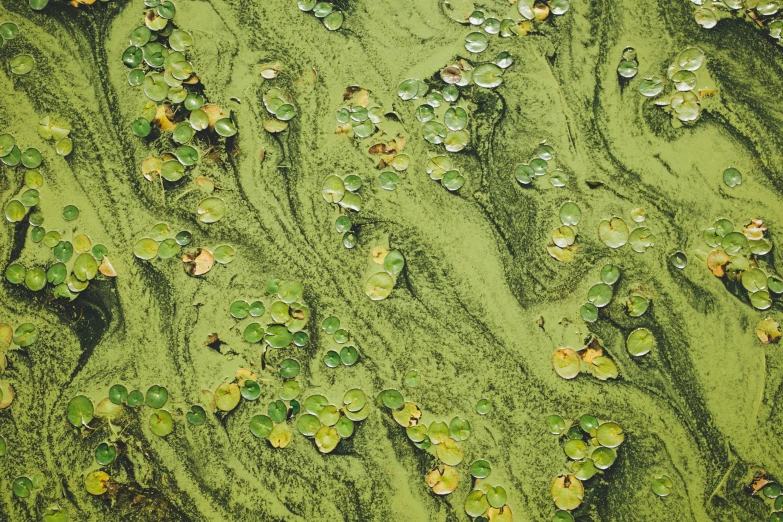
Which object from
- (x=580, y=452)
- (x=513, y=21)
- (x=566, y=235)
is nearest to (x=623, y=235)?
(x=566, y=235)

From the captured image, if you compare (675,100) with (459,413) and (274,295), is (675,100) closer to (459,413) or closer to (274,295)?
(459,413)

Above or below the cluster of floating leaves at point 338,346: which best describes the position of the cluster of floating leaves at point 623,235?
above

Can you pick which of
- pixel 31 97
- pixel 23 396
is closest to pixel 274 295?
pixel 23 396

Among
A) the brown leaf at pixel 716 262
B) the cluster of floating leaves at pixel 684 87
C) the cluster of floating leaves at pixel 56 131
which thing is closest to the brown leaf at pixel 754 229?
the brown leaf at pixel 716 262

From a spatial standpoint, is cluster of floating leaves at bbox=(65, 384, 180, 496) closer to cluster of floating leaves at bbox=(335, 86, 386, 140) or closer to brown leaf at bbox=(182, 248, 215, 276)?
brown leaf at bbox=(182, 248, 215, 276)

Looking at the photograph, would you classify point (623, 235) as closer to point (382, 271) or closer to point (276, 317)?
point (382, 271)

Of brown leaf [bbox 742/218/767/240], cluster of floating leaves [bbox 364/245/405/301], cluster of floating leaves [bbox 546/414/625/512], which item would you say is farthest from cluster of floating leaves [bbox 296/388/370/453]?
brown leaf [bbox 742/218/767/240]

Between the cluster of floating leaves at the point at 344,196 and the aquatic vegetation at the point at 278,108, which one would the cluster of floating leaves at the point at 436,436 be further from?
the aquatic vegetation at the point at 278,108

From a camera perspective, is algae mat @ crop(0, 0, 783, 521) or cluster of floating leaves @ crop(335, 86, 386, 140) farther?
cluster of floating leaves @ crop(335, 86, 386, 140)
